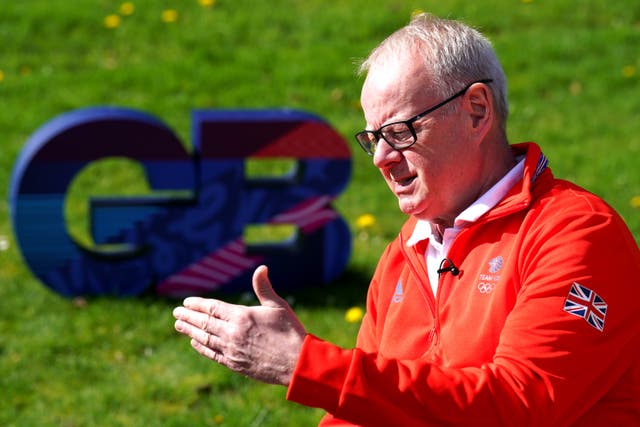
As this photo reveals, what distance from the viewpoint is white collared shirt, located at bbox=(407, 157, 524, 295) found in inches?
107

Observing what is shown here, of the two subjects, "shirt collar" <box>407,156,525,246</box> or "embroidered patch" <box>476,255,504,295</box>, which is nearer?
"embroidered patch" <box>476,255,504,295</box>

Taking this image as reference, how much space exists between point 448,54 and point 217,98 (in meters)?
5.84

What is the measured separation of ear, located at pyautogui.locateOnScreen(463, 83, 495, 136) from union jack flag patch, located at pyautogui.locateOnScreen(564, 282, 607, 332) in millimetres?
532

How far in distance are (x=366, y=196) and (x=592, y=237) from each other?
15.4 feet

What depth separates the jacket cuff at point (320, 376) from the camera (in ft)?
7.55

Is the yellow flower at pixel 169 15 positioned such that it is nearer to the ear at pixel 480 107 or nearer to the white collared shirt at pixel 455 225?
the white collared shirt at pixel 455 225

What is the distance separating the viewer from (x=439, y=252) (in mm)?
2881

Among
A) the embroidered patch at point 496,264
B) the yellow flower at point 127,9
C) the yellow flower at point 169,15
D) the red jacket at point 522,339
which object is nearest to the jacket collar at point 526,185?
the red jacket at point 522,339

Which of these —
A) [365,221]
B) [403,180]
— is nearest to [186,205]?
[365,221]

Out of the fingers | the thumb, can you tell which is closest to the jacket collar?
the thumb

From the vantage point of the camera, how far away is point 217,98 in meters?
8.35

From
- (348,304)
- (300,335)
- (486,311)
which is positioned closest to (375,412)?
(300,335)

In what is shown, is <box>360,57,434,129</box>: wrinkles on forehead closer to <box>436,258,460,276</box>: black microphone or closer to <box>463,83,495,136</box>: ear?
<box>463,83,495,136</box>: ear

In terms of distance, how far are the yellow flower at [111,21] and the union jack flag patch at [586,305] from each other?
24.7 feet
